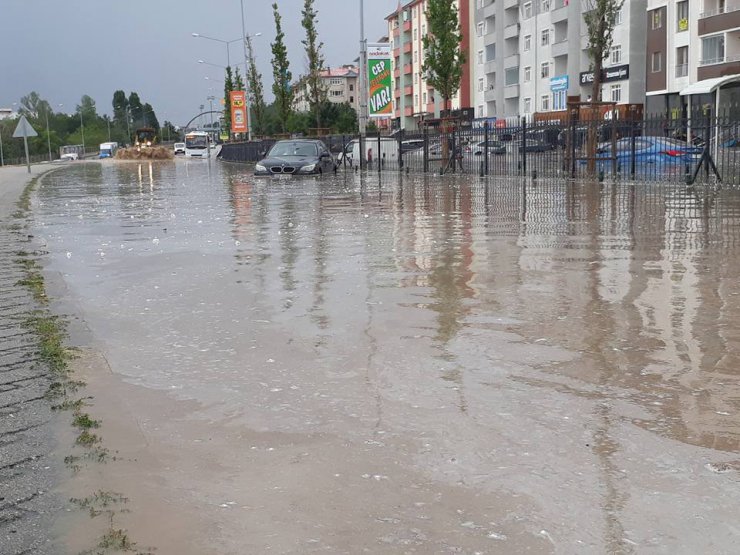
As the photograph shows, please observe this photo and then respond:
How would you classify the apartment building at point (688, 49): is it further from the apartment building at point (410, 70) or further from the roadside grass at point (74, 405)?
the roadside grass at point (74, 405)

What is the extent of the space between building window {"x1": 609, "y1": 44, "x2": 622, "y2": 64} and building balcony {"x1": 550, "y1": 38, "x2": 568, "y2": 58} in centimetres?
645

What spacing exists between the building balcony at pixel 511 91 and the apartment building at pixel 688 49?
21.1m

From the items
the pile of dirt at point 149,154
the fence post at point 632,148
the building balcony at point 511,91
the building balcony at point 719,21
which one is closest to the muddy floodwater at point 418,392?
the fence post at point 632,148

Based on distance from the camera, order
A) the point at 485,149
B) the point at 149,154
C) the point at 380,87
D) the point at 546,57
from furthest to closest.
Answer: the point at 149,154
the point at 546,57
the point at 380,87
the point at 485,149

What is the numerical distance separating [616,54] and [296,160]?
42.5m

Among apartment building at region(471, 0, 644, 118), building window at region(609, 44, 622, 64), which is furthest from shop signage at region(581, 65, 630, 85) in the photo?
building window at region(609, 44, 622, 64)

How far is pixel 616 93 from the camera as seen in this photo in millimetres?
67875

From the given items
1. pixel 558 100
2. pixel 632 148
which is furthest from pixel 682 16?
pixel 632 148

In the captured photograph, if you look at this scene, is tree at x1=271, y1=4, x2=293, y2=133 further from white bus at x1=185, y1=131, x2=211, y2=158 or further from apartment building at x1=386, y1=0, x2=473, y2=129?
apartment building at x1=386, y1=0, x2=473, y2=129

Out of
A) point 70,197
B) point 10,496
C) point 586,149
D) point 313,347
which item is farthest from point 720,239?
point 70,197

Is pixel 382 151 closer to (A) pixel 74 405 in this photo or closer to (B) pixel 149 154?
(A) pixel 74 405

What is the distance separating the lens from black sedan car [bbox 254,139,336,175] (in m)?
31.9

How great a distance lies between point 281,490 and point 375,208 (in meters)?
14.1

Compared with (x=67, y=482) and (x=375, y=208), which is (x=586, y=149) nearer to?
(x=375, y=208)
